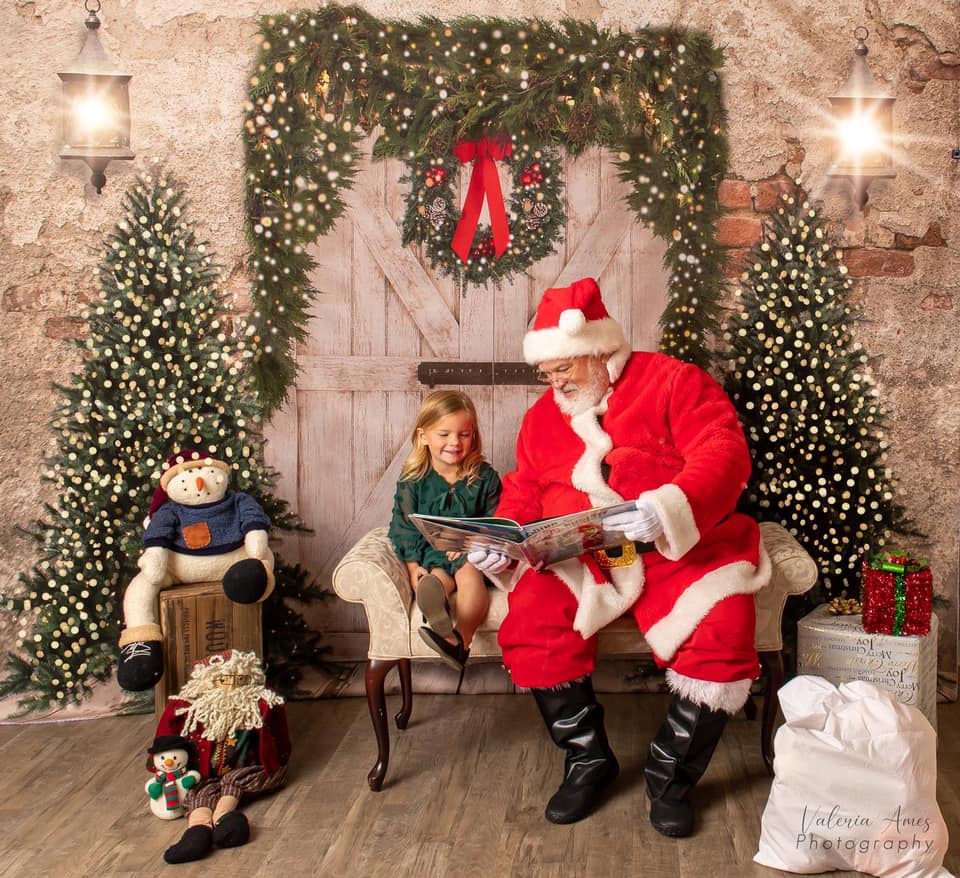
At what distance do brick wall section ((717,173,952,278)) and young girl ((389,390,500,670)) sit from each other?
1176 mm

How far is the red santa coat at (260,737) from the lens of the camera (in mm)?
2637

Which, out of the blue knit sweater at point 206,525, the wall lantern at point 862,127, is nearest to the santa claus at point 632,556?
the blue knit sweater at point 206,525

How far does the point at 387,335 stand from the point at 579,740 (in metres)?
1.62

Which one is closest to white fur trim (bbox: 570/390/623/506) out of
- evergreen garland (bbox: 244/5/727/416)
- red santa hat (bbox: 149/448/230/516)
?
evergreen garland (bbox: 244/5/727/416)

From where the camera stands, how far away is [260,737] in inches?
106

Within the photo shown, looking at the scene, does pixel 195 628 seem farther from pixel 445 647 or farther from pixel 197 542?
pixel 445 647

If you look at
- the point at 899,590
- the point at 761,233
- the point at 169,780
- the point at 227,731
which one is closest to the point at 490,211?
the point at 761,233

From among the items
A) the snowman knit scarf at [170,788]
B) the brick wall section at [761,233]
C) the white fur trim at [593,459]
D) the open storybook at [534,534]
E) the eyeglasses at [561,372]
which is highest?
the brick wall section at [761,233]

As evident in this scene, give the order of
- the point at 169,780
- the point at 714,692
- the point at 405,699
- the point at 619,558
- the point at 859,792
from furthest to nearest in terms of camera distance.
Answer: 1. the point at 405,699
2. the point at 619,558
3. the point at 169,780
4. the point at 714,692
5. the point at 859,792

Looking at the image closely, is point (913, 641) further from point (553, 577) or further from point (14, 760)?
point (14, 760)

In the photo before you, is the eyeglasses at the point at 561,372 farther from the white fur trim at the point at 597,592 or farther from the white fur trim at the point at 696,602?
the white fur trim at the point at 696,602

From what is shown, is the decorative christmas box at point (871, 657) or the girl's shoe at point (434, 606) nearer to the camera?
the girl's shoe at point (434, 606)

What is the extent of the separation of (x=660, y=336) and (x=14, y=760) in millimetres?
2588

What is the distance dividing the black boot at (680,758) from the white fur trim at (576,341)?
1.00m
